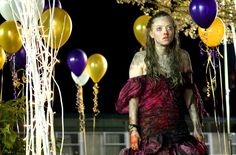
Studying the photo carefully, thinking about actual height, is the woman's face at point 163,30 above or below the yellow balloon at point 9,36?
below

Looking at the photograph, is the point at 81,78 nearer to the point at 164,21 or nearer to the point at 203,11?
the point at 203,11

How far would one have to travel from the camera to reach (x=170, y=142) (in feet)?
9.72

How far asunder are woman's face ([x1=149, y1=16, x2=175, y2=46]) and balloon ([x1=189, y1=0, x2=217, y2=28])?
5.40 ft

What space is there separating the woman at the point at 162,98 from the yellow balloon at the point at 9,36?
1937mm

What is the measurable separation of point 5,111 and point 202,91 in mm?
5717

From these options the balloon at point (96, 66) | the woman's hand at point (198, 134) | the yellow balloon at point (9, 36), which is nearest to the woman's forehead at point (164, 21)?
the woman's hand at point (198, 134)

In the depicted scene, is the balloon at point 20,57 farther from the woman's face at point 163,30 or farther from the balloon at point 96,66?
the woman's face at point 163,30

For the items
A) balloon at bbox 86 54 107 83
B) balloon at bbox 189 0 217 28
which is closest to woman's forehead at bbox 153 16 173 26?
balloon at bbox 189 0 217 28

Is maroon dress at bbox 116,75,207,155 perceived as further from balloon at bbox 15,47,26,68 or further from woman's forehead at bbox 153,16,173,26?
balloon at bbox 15,47,26,68

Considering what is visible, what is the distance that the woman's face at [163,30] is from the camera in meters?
3.00

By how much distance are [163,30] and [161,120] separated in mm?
479

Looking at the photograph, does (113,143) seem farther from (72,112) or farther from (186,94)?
(186,94)

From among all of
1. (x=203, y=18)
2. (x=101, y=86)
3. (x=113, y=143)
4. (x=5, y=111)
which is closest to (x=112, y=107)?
(x=101, y=86)

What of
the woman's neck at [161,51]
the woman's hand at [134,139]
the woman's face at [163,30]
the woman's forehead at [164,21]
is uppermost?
the woman's forehead at [164,21]
